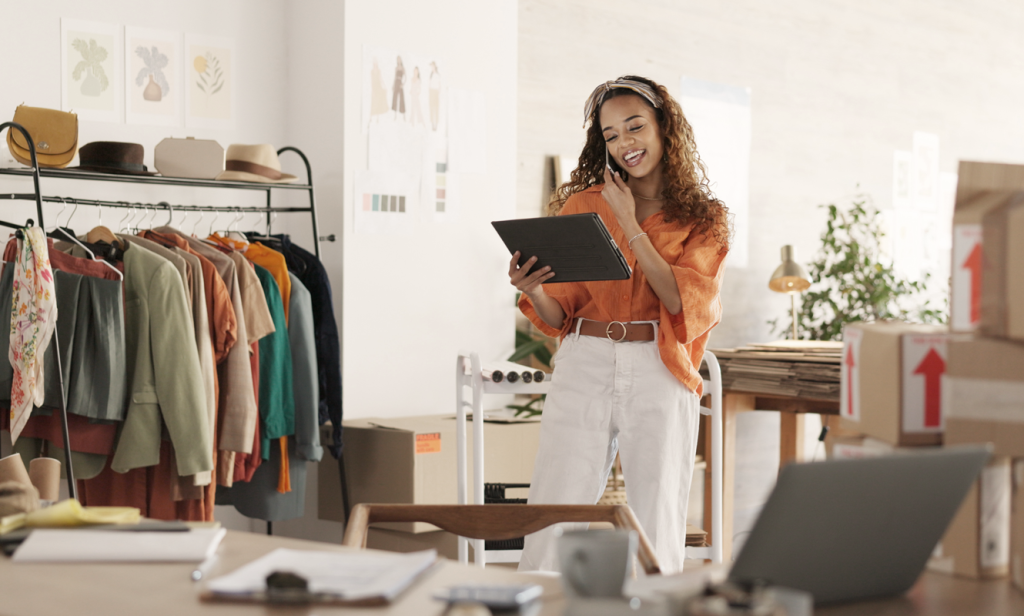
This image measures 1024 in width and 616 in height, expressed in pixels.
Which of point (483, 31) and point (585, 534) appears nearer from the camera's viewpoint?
point (585, 534)

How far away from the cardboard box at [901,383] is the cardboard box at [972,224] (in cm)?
5

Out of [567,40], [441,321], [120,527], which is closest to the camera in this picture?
[120,527]

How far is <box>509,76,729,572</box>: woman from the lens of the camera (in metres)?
2.31

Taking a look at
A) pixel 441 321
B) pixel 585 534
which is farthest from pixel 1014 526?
pixel 441 321

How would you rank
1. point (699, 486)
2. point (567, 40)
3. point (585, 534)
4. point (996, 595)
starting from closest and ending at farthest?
point (585, 534) < point (996, 595) < point (567, 40) < point (699, 486)

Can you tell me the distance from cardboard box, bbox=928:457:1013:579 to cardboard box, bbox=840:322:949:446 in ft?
0.24

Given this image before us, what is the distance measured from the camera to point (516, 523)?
167 cm

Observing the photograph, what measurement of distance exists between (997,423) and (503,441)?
7.80 ft

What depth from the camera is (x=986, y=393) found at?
1194 mm

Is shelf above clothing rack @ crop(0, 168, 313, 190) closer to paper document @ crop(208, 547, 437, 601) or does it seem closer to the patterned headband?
the patterned headband

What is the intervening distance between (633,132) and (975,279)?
1.30m

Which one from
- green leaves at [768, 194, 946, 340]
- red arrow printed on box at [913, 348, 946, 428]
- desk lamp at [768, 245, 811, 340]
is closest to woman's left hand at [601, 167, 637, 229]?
red arrow printed on box at [913, 348, 946, 428]

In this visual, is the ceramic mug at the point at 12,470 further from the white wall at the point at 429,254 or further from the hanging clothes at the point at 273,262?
the white wall at the point at 429,254

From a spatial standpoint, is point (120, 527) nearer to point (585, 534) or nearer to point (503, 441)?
point (585, 534)
